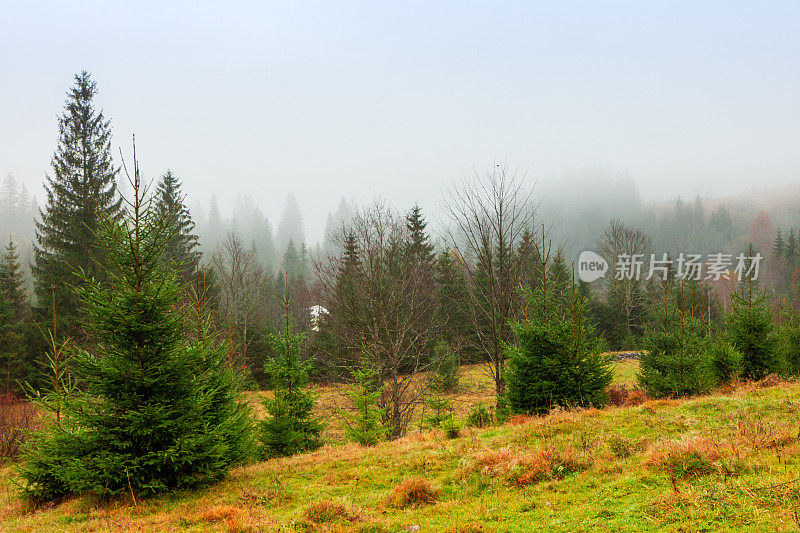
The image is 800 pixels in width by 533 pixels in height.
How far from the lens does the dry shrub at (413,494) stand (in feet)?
21.6

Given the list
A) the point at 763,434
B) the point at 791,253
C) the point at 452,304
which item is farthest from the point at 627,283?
the point at 791,253

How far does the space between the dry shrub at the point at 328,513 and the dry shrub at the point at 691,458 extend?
185 inches

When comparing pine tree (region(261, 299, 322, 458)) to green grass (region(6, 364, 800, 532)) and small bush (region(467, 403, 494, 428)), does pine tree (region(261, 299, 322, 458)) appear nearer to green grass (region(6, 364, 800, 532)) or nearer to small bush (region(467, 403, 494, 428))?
green grass (region(6, 364, 800, 532))

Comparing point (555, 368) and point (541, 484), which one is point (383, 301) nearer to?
point (555, 368)

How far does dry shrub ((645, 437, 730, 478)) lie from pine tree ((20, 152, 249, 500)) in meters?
7.55

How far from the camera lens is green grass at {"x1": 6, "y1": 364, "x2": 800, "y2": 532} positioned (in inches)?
190

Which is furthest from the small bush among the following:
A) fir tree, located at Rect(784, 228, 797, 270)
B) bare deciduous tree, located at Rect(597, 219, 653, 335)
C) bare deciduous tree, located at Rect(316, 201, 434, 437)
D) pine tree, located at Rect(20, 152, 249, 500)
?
fir tree, located at Rect(784, 228, 797, 270)

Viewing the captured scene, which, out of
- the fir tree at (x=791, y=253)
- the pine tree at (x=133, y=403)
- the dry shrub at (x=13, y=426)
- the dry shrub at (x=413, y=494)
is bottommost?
the dry shrub at (x=13, y=426)

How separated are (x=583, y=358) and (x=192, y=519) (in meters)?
10.3

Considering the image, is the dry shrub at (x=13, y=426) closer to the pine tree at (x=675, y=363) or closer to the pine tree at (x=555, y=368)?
the pine tree at (x=555, y=368)

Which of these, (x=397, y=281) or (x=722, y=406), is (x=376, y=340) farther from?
(x=722, y=406)

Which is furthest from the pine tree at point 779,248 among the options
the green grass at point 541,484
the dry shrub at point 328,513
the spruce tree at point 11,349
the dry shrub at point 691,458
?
the spruce tree at point 11,349

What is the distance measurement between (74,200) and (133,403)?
85.0 feet

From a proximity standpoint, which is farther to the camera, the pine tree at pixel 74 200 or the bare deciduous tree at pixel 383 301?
the pine tree at pixel 74 200
